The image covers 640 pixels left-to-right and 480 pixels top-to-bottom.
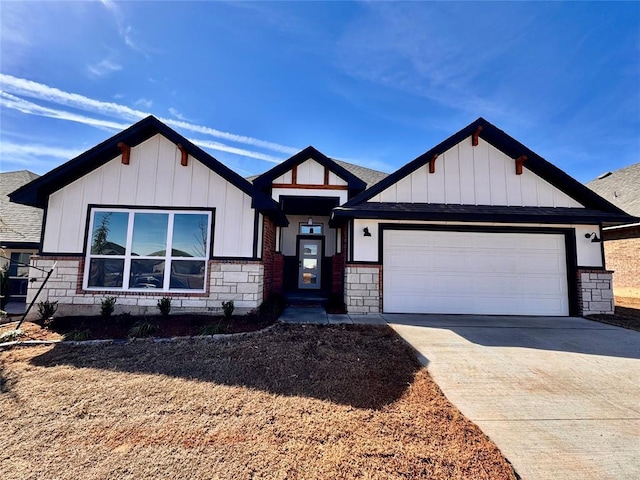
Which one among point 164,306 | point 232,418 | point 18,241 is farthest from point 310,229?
point 18,241

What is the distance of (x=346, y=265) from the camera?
8578 mm

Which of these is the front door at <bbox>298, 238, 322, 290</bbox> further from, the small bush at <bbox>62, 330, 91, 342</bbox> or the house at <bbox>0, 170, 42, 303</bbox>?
the house at <bbox>0, 170, 42, 303</bbox>

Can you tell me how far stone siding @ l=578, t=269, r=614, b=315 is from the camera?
8.35 m

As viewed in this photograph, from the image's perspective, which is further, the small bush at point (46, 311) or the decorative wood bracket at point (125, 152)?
the decorative wood bracket at point (125, 152)

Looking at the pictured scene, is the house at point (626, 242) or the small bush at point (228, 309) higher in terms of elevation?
the house at point (626, 242)

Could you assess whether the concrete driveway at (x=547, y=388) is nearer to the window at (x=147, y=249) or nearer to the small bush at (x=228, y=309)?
the small bush at (x=228, y=309)

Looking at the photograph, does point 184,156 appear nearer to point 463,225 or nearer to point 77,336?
point 77,336

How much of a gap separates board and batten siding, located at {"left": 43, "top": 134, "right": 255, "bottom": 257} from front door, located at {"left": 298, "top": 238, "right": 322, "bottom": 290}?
5.45 m

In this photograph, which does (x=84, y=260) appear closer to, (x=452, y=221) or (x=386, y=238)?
(x=386, y=238)

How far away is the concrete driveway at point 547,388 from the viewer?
8.24ft

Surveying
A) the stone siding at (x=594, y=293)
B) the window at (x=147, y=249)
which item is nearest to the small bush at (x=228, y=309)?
the window at (x=147, y=249)

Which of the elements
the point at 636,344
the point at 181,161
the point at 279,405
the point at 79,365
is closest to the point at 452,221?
the point at 636,344

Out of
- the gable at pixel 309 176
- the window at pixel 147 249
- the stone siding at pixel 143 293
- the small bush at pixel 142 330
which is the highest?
the gable at pixel 309 176

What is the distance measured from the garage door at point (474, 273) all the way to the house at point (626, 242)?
7015 mm
